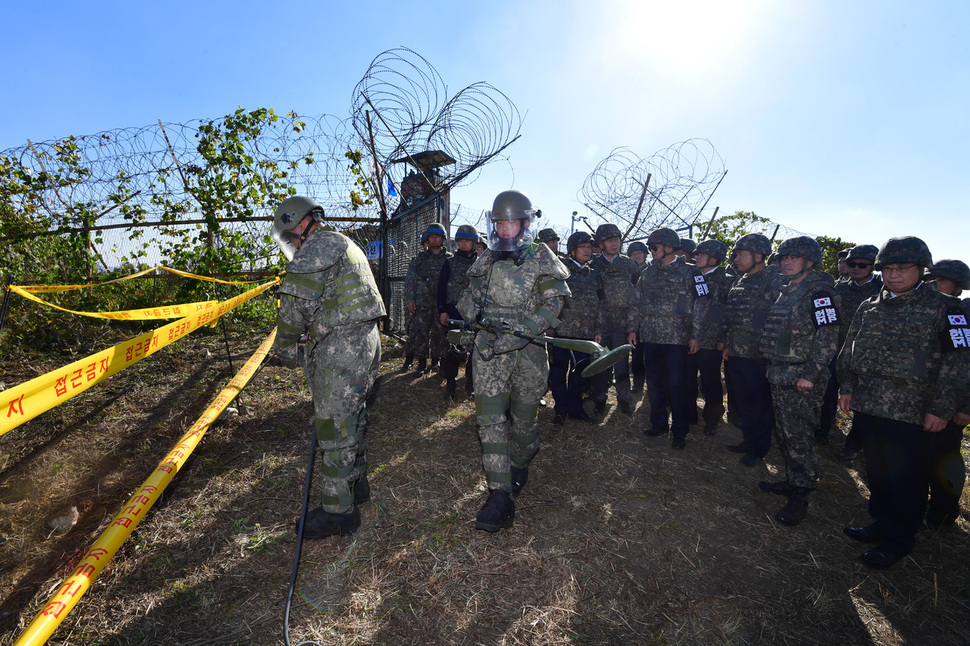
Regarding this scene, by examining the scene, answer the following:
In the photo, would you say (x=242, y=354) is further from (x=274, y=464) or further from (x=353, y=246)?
(x=353, y=246)

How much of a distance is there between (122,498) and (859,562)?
204 inches

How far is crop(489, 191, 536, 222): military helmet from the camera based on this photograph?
10.3 feet

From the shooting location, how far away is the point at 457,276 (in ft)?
18.0

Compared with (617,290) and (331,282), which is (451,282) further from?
(331,282)

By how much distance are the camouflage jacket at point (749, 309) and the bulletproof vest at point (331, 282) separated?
3398 mm

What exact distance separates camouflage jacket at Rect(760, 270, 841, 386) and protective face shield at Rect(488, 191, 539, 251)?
2157mm

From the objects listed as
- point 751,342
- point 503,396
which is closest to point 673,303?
point 751,342

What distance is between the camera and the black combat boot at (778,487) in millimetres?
3596

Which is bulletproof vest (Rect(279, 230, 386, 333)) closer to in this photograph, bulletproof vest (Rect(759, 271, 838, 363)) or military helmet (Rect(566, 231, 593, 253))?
military helmet (Rect(566, 231, 593, 253))

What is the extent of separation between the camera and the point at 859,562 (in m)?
2.89

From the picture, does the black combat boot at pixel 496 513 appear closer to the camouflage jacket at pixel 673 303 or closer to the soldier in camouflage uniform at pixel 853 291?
the camouflage jacket at pixel 673 303

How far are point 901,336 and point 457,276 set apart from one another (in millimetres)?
4151

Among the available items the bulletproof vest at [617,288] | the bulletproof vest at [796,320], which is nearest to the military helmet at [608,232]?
the bulletproof vest at [617,288]

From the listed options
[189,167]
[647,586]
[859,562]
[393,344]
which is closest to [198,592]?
[647,586]
